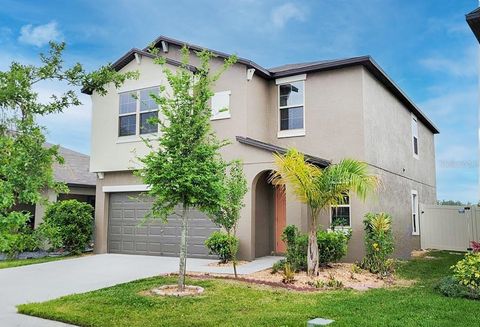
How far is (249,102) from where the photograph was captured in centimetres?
1498

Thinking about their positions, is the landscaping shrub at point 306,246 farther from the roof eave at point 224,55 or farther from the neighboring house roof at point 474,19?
the neighboring house roof at point 474,19

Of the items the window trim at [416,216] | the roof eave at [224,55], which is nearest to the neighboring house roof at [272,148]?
the roof eave at [224,55]

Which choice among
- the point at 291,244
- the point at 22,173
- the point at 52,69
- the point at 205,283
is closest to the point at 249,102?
the point at 291,244

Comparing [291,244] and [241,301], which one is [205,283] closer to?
[241,301]

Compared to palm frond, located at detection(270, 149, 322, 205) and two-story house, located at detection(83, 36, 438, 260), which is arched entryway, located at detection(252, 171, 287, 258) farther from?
palm frond, located at detection(270, 149, 322, 205)

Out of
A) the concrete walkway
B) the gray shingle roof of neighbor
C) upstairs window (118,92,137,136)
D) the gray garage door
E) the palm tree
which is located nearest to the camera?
the concrete walkway

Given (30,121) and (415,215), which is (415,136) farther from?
(30,121)

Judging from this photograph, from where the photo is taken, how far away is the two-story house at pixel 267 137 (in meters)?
14.2

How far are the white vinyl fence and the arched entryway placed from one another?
841 centimetres

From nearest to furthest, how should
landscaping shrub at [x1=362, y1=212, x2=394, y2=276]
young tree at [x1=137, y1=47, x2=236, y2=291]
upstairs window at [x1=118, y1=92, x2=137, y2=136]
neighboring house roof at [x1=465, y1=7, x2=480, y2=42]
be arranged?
young tree at [x1=137, y1=47, x2=236, y2=291]
neighboring house roof at [x1=465, y1=7, x2=480, y2=42]
landscaping shrub at [x1=362, y1=212, x2=394, y2=276]
upstairs window at [x1=118, y1=92, x2=137, y2=136]

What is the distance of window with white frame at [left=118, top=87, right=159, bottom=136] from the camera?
16.2 m

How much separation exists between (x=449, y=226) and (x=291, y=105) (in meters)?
10.1

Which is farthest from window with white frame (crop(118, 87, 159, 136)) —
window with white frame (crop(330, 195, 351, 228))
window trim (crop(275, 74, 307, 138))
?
window with white frame (crop(330, 195, 351, 228))

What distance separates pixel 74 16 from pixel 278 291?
8313 millimetres
